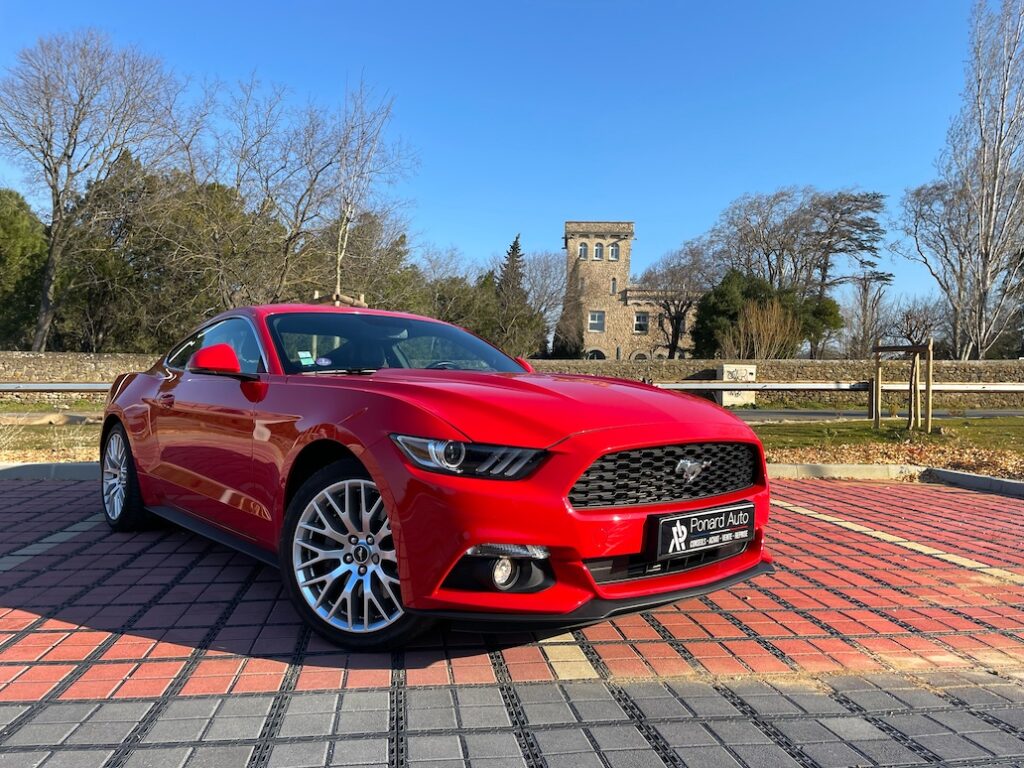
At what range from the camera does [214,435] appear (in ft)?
11.4

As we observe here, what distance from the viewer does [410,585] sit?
7.82 feet

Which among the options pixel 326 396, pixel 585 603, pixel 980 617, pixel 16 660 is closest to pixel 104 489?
pixel 16 660

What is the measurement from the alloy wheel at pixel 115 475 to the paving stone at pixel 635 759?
3.85 meters

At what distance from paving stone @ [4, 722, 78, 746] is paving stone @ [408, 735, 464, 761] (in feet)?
3.63

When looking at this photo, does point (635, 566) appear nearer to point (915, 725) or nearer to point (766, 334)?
point (915, 725)

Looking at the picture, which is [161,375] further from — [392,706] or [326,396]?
[392,706]

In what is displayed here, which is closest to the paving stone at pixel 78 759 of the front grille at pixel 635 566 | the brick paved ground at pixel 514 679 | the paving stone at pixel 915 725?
the brick paved ground at pixel 514 679

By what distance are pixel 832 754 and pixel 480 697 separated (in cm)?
117

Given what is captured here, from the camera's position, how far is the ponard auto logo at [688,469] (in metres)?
2.61

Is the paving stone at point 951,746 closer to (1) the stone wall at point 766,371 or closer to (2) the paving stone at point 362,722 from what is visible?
(2) the paving stone at point 362,722

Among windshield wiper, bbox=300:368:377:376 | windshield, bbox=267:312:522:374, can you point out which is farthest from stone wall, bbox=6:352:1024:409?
windshield wiper, bbox=300:368:377:376

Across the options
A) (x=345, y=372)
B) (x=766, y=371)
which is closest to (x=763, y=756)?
(x=345, y=372)

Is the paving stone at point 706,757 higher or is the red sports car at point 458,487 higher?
the red sports car at point 458,487

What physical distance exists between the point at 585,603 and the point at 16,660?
2.28 m
